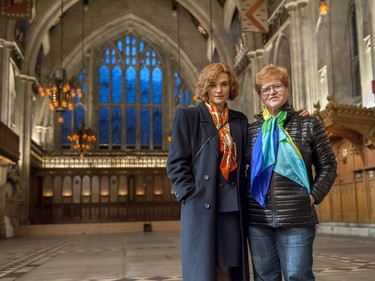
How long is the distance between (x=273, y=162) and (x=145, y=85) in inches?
1156

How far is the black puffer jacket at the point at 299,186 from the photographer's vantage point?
7.72 ft

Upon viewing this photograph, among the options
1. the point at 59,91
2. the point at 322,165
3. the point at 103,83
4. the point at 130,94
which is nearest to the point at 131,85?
the point at 130,94

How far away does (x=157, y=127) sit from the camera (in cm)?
3106

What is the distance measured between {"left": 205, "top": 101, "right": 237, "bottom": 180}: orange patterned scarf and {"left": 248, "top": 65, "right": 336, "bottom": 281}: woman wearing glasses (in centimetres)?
11

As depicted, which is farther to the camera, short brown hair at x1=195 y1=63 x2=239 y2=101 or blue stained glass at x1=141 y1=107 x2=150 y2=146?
blue stained glass at x1=141 y1=107 x2=150 y2=146

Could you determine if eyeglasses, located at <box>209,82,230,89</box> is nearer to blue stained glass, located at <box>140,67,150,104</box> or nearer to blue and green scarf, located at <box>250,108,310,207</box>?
blue and green scarf, located at <box>250,108,310,207</box>

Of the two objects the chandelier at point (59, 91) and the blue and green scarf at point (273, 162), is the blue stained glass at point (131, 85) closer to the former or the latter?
the chandelier at point (59, 91)

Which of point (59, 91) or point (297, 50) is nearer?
point (297, 50)

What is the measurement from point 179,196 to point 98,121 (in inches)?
1131

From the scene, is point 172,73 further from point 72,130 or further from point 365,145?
point 365,145

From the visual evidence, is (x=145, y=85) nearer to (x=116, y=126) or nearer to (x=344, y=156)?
(x=116, y=126)

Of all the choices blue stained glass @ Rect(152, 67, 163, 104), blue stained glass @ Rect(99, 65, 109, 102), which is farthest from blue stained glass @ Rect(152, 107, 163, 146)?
blue stained glass @ Rect(99, 65, 109, 102)

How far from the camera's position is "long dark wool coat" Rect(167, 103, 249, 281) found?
2340mm

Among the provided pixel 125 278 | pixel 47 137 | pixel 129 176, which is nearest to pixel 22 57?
pixel 47 137
